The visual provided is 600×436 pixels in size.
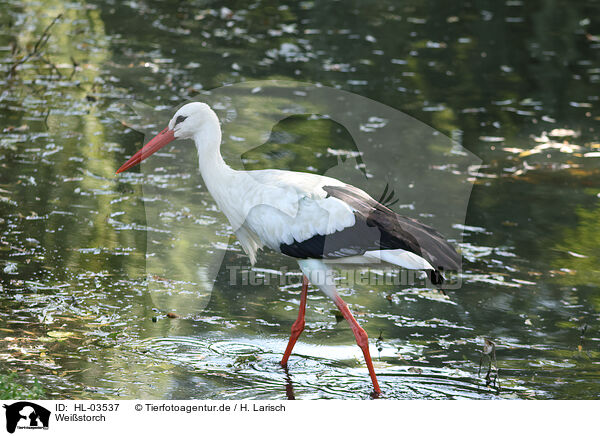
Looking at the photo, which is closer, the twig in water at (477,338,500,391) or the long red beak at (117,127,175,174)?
the twig in water at (477,338,500,391)

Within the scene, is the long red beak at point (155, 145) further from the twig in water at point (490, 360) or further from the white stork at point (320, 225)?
the twig in water at point (490, 360)

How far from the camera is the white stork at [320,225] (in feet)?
18.3

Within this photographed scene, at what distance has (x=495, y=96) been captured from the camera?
11867 millimetres

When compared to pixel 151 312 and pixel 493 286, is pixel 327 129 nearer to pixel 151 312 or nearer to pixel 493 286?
pixel 493 286

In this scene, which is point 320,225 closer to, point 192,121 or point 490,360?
point 192,121

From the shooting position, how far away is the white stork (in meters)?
5.58

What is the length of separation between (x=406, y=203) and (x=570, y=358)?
292cm

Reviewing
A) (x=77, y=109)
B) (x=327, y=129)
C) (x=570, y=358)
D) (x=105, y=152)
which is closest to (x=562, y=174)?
(x=327, y=129)
